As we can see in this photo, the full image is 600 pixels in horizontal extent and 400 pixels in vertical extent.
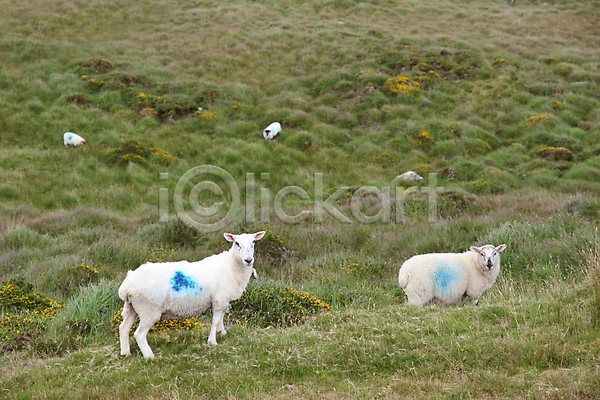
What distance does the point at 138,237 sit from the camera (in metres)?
12.0

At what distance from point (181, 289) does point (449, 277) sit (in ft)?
15.1

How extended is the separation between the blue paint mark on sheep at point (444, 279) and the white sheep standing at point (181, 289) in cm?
338

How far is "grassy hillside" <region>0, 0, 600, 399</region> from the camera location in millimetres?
5316

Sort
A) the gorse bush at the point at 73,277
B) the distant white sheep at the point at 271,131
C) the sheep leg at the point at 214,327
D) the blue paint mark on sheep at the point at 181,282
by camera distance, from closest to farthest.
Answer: the blue paint mark on sheep at the point at 181,282
the sheep leg at the point at 214,327
the gorse bush at the point at 73,277
the distant white sheep at the point at 271,131

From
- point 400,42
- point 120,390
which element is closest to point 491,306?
point 120,390

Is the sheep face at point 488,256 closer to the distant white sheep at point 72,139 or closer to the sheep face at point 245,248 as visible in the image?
the sheep face at point 245,248

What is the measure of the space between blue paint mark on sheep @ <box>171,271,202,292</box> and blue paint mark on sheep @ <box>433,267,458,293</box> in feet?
13.7

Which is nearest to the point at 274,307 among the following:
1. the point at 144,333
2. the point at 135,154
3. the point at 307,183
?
→ the point at 144,333

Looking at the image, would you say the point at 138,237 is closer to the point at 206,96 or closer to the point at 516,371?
the point at 516,371

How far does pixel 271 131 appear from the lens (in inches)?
840

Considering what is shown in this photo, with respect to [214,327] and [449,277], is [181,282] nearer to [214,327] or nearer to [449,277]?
[214,327]

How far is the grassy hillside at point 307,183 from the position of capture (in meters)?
5.32

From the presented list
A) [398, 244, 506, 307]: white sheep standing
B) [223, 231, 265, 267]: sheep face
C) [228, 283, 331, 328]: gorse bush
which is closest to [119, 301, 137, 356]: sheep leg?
[223, 231, 265, 267]: sheep face

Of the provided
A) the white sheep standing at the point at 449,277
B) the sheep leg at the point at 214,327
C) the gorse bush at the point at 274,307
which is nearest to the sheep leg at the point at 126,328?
the sheep leg at the point at 214,327
